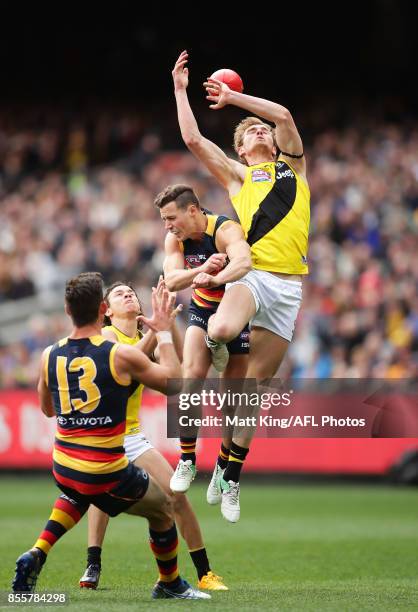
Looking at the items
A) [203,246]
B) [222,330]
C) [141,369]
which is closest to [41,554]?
[141,369]

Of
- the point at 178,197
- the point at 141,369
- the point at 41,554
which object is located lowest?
the point at 41,554

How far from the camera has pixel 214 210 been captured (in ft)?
68.3

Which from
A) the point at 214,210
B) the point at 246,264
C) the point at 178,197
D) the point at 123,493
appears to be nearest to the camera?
the point at 123,493

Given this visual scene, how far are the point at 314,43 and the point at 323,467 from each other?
45.6ft

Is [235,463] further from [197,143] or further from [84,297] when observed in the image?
[197,143]

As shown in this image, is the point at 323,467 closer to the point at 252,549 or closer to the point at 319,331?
the point at 319,331

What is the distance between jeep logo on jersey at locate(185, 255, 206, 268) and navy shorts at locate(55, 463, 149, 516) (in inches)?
75.7

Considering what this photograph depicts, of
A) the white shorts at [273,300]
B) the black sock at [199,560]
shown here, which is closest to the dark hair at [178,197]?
the white shorts at [273,300]

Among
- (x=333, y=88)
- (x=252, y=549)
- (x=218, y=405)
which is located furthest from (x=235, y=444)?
(x=333, y=88)

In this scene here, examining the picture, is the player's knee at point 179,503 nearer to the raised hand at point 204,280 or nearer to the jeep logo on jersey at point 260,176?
the raised hand at point 204,280

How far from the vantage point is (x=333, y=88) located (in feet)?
92.0

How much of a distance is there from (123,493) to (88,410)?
602 millimetres

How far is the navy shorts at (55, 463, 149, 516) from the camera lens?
25.3 ft

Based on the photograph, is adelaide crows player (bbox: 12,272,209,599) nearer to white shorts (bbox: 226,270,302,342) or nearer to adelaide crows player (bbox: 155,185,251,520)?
adelaide crows player (bbox: 155,185,251,520)
